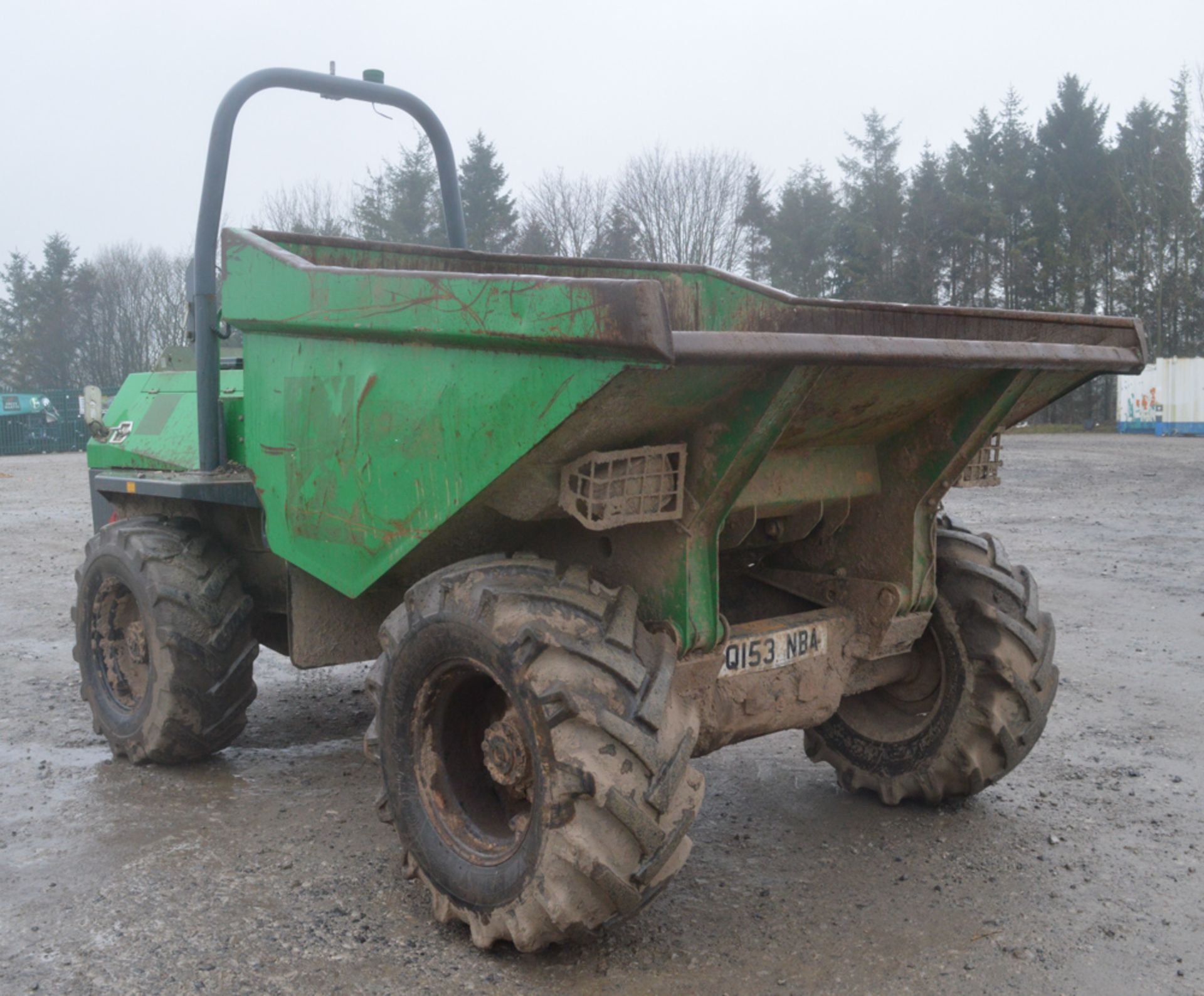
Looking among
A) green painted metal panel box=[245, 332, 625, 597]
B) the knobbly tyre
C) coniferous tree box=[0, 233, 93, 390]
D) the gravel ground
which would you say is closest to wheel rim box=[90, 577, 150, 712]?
the knobbly tyre

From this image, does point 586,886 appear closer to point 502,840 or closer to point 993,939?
point 502,840

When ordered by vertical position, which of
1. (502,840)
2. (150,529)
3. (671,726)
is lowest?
(502,840)

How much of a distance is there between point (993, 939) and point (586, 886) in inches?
44.3

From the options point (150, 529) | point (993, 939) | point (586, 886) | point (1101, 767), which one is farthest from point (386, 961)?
point (1101, 767)

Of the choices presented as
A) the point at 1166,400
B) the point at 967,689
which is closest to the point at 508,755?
the point at 967,689

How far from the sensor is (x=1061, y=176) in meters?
40.0

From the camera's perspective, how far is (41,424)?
34.3m

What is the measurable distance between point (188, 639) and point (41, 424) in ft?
110

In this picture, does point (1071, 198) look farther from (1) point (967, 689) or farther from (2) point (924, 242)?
(1) point (967, 689)

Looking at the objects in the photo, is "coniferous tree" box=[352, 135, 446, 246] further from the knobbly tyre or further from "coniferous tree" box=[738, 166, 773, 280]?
the knobbly tyre

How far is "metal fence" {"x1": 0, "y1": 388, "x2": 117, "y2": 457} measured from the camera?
33.7 metres

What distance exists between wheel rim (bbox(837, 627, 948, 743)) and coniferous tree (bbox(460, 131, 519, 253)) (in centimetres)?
3575

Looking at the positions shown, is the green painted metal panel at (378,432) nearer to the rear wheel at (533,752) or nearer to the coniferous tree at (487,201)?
the rear wheel at (533,752)

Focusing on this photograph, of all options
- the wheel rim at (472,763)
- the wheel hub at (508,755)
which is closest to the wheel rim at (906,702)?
the wheel rim at (472,763)
